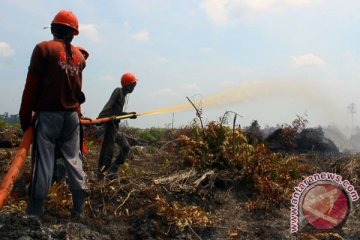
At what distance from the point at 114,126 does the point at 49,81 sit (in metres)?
2.23

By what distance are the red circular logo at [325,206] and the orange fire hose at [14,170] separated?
3.05m

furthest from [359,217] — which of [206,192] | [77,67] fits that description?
[77,67]

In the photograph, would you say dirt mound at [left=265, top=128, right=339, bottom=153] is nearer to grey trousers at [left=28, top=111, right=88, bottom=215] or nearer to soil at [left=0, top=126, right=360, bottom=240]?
soil at [left=0, top=126, right=360, bottom=240]

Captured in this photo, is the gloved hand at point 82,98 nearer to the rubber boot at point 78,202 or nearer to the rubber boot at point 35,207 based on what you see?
the rubber boot at point 78,202

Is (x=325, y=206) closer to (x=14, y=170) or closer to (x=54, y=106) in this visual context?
(x=54, y=106)

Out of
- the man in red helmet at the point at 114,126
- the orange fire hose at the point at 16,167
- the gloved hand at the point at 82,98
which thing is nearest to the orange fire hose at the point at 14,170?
the orange fire hose at the point at 16,167

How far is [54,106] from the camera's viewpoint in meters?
4.26

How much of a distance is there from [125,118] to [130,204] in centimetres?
142

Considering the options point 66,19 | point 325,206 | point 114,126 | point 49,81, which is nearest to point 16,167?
point 49,81

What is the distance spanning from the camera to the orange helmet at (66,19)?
14.1 feet

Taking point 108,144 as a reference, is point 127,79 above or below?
above

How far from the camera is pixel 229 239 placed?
464cm

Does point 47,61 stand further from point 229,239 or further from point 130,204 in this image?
point 229,239

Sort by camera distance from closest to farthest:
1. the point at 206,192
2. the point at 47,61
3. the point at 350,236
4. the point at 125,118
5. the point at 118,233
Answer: the point at 47,61 → the point at 118,233 → the point at 350,236 → the point at 206,192 → the point at 125,118
